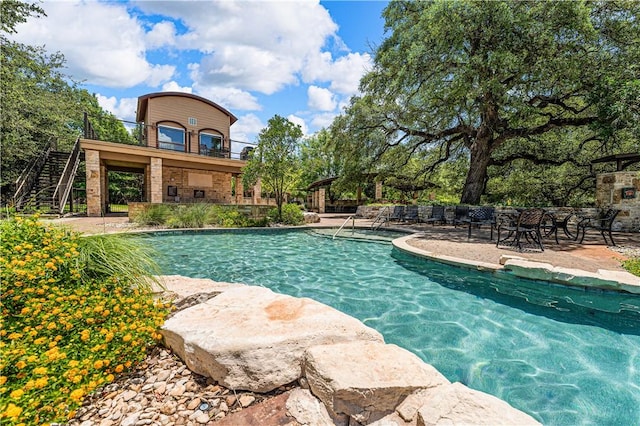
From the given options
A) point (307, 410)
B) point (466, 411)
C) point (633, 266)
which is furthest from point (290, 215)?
point (466, 411)

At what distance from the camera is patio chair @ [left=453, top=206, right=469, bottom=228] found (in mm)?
12104

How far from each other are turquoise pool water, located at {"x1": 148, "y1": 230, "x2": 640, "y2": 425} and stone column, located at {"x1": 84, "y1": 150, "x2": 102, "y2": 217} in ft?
33.2

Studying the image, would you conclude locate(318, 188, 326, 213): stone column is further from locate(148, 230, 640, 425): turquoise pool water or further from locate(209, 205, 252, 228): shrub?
locate(148, 230, 640, 425): turquoise pool water

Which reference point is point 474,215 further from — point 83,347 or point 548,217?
point 83,347

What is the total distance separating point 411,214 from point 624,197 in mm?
7465

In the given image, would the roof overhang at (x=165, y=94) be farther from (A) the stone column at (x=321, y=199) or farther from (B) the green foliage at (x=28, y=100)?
(A) the stone column at (x=321, y=199)

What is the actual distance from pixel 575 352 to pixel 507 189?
1651 centimetres

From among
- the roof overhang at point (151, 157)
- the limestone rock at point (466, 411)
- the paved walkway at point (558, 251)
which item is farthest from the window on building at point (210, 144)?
the limestone rock at point (466, 411)

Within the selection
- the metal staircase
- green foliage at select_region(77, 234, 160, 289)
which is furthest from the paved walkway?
the metal staircase

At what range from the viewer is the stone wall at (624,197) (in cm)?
974

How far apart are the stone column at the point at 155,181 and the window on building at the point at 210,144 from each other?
11.7 feet

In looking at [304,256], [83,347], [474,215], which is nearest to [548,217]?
[474,215]

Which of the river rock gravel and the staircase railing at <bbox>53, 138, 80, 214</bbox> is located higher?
the staircase railing at <bbox>53, 138, 80, 214</bbox>

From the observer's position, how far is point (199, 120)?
1911 centimetres
